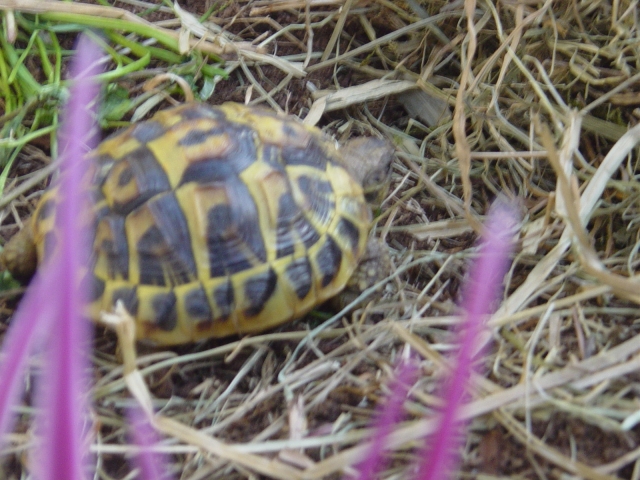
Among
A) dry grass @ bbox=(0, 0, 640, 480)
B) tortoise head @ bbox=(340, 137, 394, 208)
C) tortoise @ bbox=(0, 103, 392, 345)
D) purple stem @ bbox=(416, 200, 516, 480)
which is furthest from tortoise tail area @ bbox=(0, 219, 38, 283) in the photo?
purple stem @ bbox=(416, 200, 516, 480)

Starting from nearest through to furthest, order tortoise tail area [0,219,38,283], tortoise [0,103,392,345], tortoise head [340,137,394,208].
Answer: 1. tortoise [0,103,392,345]
2. tortoise tail area [0,219,38,283]
3. tortoise head [340,137,394,208]

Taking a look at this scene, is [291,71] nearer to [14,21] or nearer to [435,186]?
[435,186]

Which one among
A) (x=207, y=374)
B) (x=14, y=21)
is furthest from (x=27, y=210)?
(x=207, y=374)

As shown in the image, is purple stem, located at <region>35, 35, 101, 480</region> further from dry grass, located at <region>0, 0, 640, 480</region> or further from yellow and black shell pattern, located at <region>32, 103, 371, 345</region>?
yellow and black shell pattern, located at <region>32, 103, 371, 345</region>

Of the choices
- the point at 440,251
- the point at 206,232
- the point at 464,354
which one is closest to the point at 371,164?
the point at 440,251

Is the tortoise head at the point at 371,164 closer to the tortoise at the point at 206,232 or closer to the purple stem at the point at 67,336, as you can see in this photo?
the tortoise at the point at 206,232

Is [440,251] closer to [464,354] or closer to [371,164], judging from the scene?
[371,164]

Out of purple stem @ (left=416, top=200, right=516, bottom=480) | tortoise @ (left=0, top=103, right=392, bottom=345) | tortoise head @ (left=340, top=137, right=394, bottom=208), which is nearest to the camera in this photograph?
purple stem @ (left=416, top=200, right=516, bottom=480)
